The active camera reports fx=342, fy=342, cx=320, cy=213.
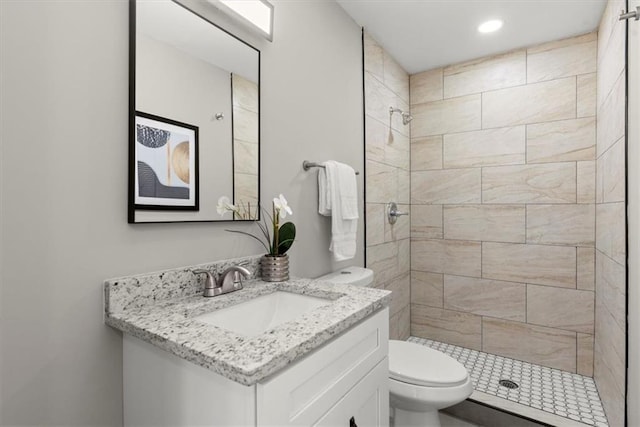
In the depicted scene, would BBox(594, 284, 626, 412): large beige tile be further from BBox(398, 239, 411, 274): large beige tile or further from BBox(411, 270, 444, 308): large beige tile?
BBox(398, 239, 411, 274): large beige tile

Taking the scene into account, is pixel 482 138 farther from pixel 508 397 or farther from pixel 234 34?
pixel 234 34

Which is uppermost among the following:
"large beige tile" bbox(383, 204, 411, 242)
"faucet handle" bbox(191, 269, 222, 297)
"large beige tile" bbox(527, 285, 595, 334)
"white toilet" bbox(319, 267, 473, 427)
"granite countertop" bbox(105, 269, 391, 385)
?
"large beige tile" bbox(383, 204, 411, 242)

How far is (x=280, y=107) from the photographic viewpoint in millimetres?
1539

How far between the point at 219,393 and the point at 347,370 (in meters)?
0.38

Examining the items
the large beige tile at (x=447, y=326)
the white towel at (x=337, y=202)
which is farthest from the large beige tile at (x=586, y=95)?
the white towel at (x=337, y=202)

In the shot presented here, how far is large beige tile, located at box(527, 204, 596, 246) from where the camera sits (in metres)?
2.25

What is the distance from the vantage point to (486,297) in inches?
102

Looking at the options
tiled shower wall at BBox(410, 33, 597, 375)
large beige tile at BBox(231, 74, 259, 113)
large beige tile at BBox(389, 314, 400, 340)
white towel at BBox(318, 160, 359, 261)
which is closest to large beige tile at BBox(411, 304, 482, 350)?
tiled shower wall at BBox(410, 33, 597, 375)

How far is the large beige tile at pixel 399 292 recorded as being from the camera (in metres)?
2.54

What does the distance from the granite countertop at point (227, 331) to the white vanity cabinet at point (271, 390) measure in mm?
46

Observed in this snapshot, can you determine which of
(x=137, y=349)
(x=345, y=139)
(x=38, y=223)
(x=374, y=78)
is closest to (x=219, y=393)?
(x=137, y=349)

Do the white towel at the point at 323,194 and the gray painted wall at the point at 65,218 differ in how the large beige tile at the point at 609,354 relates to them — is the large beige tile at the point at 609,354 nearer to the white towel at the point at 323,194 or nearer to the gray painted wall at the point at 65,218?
the white towel at the point at 323,194

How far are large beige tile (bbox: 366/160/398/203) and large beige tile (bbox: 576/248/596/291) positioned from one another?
1.28 meters

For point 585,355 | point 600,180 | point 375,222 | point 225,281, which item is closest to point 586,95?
point 600,180
